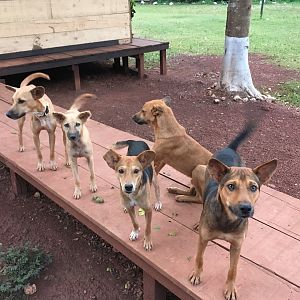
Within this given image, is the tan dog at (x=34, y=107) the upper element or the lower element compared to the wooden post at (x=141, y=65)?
upper

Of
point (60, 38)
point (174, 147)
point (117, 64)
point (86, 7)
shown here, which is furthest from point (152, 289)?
point (117, 64)

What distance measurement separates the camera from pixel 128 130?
5941 mm

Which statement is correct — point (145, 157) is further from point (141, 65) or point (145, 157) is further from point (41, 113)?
point (141, 65)

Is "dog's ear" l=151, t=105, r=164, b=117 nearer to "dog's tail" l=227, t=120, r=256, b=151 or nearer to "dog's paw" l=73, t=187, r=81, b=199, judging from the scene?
"dog's tail" l=227, t=120, r=256, b=151

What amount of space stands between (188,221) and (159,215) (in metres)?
0.25

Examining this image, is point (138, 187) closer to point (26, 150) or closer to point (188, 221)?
point (188, 221)

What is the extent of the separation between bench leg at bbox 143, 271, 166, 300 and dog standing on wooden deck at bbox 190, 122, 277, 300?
49 centimetres

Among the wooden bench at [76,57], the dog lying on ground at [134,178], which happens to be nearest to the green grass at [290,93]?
the wooden bench at [76,57]

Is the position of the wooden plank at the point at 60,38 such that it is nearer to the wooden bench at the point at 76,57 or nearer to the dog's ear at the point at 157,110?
the wooden bench at the point at 76,57

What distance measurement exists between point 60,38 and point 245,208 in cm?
710

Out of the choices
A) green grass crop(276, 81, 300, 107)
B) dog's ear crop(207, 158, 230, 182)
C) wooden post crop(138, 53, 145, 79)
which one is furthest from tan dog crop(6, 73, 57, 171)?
wooden post crop(138, 53, 145, 79)

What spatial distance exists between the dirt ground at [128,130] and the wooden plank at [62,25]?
3.38ft

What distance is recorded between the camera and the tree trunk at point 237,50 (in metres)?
6.71

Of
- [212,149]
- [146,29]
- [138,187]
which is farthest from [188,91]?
[146,29]
